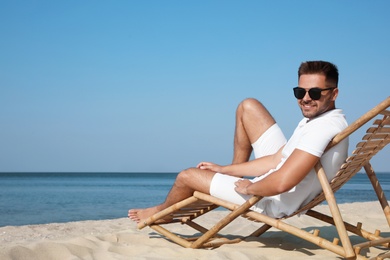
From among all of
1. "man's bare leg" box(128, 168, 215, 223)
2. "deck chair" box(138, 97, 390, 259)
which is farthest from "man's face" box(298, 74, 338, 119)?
"man's bare leg" box(128, 168, 215, 223)

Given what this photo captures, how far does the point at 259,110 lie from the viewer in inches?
161

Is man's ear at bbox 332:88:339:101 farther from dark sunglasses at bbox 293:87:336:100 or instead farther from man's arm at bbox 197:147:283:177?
man's arm at bbox 197:147:283:177

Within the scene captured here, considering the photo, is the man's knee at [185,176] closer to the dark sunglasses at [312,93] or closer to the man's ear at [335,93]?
the dark sunglasses at [312,93]

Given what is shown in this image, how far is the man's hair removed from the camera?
11.2ft

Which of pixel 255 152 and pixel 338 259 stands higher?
pixel 255 152

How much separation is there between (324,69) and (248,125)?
876 millimetres

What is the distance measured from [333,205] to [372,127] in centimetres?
53

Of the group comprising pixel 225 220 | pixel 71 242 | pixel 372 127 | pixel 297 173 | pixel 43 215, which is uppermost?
pixel 372 127

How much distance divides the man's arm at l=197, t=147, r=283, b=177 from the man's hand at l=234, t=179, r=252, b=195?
16.0 inches

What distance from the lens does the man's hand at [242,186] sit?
343 centimetres

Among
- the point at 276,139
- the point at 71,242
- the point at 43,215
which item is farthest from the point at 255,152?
the point at 43,215

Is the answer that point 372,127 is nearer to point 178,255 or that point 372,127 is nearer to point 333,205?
point 333,205

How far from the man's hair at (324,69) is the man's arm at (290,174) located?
587mm

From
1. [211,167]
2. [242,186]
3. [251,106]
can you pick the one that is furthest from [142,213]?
[251,106]
